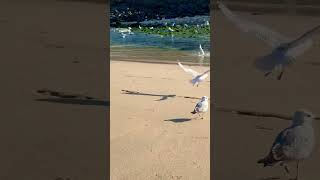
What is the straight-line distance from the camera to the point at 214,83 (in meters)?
3.21

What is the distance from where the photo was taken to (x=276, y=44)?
2.84 m

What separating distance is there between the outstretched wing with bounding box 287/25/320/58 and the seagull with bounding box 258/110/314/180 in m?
0.34

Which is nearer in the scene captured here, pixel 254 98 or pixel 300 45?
pixel 300 45

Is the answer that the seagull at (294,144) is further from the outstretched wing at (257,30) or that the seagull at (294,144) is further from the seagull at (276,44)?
the outstretched wing at (257,30)

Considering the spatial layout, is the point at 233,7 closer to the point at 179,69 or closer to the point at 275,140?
the point at 275,140

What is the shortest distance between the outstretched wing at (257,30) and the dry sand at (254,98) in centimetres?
4

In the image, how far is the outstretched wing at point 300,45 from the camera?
2.77 metres

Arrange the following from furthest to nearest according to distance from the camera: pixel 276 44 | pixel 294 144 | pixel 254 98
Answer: pixel 254 98 → pixel 276 44 → pixel 294 144
